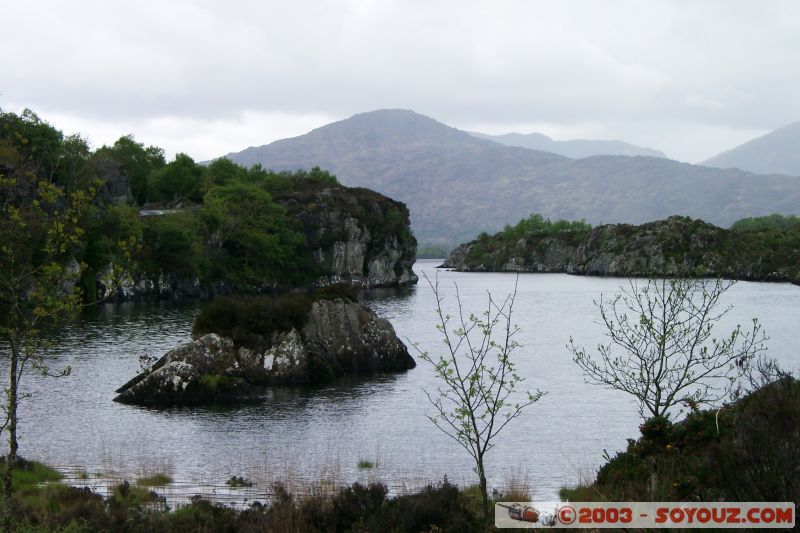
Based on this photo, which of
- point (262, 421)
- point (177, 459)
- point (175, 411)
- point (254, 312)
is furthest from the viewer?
point (254, 312)

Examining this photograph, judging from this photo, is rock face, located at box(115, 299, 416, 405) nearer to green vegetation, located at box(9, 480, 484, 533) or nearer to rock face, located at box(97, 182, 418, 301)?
green vegetation, located at box(9, 480, 484, 533)

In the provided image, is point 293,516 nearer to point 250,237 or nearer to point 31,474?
point 31,474

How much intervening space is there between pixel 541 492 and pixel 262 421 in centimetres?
1786

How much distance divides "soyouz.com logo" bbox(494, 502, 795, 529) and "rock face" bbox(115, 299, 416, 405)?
34.4 metres

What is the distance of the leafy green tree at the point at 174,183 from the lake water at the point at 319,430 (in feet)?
388

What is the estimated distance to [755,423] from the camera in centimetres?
1128

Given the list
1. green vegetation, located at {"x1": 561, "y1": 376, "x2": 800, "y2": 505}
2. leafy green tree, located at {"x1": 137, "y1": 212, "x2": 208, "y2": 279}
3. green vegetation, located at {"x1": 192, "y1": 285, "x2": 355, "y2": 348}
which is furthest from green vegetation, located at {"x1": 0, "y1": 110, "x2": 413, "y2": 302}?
green vegetation, located at {"x1": 561, "y1": 376, "x2": 800, "y2": 505}

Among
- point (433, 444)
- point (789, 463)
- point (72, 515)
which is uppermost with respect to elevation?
point (789, 463)

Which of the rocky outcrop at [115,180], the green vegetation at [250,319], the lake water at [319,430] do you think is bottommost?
the lake water at [319,430]

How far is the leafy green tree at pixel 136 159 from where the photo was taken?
177m

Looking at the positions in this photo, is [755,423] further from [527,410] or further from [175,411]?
[175,411]

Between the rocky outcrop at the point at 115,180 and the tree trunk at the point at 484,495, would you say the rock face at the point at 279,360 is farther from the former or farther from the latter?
the rocky outcrop at the point at 115,180

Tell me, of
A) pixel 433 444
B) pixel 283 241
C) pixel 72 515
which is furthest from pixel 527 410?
pixel 283 241

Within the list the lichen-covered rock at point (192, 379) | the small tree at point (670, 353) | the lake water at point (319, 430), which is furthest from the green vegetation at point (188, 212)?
the small tree at point (670, 353)
